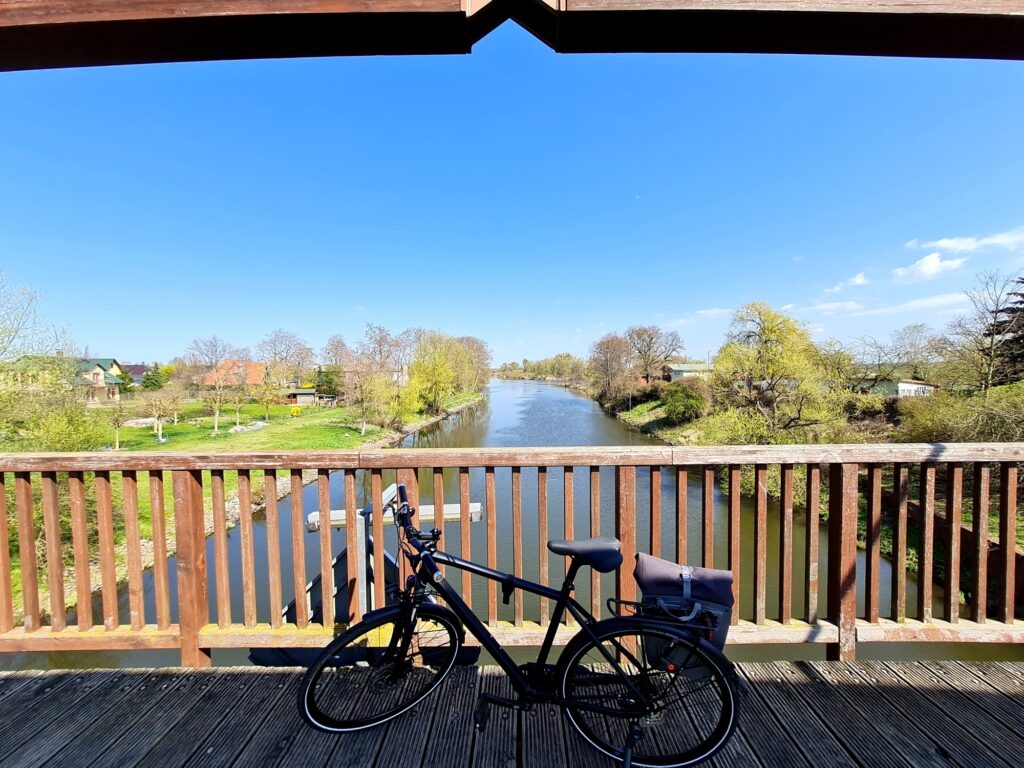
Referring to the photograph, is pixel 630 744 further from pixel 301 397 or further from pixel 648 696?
pixel 301 397

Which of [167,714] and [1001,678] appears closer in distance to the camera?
[167,714]

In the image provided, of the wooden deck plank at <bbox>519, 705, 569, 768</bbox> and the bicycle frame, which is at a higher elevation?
the bicycle frame

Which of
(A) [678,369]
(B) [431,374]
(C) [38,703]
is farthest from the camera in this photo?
(A) [678,369]

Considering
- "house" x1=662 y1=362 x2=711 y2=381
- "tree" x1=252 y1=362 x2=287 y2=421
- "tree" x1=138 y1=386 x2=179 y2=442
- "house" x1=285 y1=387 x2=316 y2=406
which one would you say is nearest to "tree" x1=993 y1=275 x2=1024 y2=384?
"house" x1=662 y1=362 x2=711 y2=381

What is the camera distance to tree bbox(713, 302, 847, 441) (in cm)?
1322

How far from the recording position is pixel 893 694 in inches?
61.3

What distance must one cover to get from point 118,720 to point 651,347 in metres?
40.9

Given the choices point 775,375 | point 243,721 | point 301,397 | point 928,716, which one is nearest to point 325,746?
point 243,721

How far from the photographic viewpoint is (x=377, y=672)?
1531 mm

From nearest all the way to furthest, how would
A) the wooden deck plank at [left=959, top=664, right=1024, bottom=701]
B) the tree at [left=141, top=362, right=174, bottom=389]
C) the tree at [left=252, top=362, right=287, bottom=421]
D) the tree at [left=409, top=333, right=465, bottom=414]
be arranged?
the wooden deck plank at [left=959, top=664, right=1024, bottom=701] → the tree at [left=409, top=333, right=465, bottom=414] → the tree at [left=252, top=362, right=287, bottom=421] → the tree at [left=141, top=362, right=174, bottom=389]

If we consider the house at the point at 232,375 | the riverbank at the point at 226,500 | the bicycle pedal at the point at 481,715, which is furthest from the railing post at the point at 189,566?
the house at the point at 232,375

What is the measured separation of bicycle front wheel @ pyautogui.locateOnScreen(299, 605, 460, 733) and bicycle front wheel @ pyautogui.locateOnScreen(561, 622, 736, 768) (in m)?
0.48

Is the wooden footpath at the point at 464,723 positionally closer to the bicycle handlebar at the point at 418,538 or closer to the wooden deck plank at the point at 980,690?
Result: the wooden deck plank at the point at 980,690

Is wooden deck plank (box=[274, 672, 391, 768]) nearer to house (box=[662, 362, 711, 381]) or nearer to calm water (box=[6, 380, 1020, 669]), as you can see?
calm water (box=[6, 380, 1020, 669])
